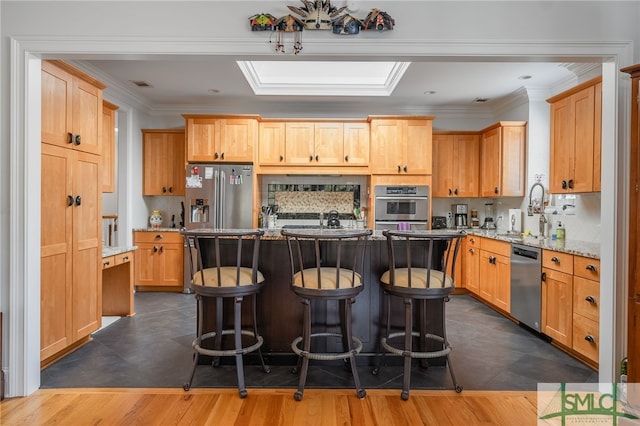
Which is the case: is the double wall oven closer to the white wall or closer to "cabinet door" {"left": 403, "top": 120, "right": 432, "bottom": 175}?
"cabinet door" {"left": 403, "top": 120, "right": 432, "bottom": 175}

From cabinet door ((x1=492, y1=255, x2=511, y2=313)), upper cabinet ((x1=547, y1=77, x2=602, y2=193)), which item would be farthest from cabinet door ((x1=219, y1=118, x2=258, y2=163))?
upper cabinet ((x1=547, y1=77, x2=602, y2=193))

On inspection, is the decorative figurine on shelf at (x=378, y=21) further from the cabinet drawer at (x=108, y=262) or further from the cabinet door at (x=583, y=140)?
the cabinet drawer at (x=108, y=262)

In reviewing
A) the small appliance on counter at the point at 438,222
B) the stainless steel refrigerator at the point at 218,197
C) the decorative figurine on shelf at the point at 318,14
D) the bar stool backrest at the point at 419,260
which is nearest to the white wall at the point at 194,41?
the decorative figurine on shelf at the point at 318,14

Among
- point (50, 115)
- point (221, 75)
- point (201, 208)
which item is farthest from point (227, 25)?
point (201, 208)

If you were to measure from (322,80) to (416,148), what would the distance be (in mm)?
1631

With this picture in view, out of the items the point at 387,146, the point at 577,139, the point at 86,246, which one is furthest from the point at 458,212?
the point at 86,246

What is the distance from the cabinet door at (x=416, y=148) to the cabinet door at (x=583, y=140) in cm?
202

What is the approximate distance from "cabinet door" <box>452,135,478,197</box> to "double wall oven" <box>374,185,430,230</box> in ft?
2.26

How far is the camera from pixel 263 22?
7.62 ft

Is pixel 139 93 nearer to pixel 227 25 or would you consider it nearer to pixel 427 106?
Result: pixel 227 25

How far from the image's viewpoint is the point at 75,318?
3031mm

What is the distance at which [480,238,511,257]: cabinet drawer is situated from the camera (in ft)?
13.0

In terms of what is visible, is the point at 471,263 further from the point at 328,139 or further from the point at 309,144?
the point at 309,144

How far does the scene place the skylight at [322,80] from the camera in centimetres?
474
